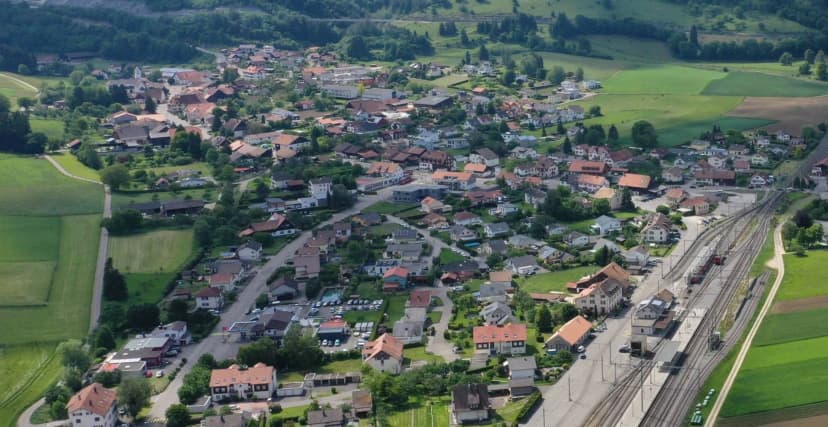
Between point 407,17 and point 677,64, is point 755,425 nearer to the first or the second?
point 677,64

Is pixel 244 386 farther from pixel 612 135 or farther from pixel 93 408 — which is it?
pixel 612 135

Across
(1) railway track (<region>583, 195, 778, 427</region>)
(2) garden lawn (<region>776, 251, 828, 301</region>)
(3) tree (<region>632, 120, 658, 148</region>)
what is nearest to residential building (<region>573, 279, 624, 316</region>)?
(1) railway track (<region>583, 195, 778, 427</region>)

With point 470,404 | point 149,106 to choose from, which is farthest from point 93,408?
point 149,106

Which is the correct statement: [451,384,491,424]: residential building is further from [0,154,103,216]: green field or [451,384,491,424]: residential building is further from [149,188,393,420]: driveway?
[0,154,103,216]: green field

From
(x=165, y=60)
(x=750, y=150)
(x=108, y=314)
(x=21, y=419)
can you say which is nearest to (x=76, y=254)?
(x=108, y=314)

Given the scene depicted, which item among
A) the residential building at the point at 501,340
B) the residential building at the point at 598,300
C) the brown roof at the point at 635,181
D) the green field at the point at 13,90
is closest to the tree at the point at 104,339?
the residential building at the point at 501,340

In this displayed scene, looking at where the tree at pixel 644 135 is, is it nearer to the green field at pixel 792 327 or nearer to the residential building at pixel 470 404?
the green field at pixel 792 327
